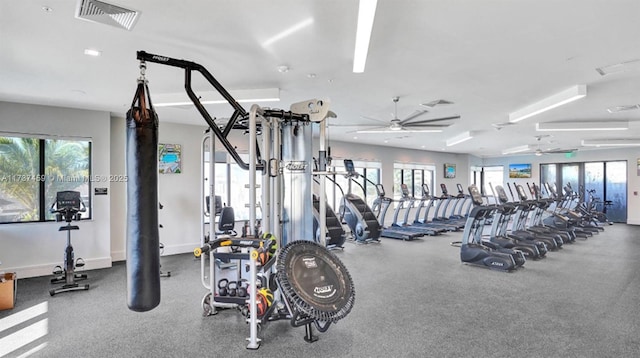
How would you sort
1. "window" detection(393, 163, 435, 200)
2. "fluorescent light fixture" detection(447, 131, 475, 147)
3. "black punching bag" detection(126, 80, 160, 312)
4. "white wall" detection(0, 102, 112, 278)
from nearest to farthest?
"black punching bag" detection(126, 80, 160, 312), "white wall" detection(0, 102, 112, 278), "fluorescent light fixture" detection(447, 131, 475, 147), "window" detection(393, 163, 435, 200)

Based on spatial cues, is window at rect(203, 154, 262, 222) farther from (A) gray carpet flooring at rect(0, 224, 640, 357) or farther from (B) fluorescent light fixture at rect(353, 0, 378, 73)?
(B) fluorescent light fixture at rect(353, 0, 378, 73)

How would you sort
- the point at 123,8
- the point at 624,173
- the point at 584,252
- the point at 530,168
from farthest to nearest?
the point at 530,168 < the point at 624,173 < the point at 584,252 < the point at 123,8

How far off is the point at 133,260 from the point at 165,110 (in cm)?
458

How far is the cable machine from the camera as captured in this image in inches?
107

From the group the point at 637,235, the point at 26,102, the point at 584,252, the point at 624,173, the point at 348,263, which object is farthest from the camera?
the point at 624,173

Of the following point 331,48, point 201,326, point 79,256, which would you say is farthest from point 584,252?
point 79,256

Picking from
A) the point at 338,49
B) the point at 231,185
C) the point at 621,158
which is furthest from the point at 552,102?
the point at 621,158

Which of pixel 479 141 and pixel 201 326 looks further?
pixel 479 141

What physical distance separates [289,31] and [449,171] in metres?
12.2

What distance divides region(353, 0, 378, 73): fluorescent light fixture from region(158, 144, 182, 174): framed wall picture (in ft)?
16.2

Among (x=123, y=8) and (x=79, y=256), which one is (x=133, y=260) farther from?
(x=79, y=256)

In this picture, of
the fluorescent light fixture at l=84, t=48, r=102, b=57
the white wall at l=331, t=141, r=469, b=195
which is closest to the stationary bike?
the fluorescent light fixture at l=84, t=48, r=102, b=57

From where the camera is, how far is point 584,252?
6719 mm

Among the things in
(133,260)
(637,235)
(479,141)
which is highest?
(479,141)
